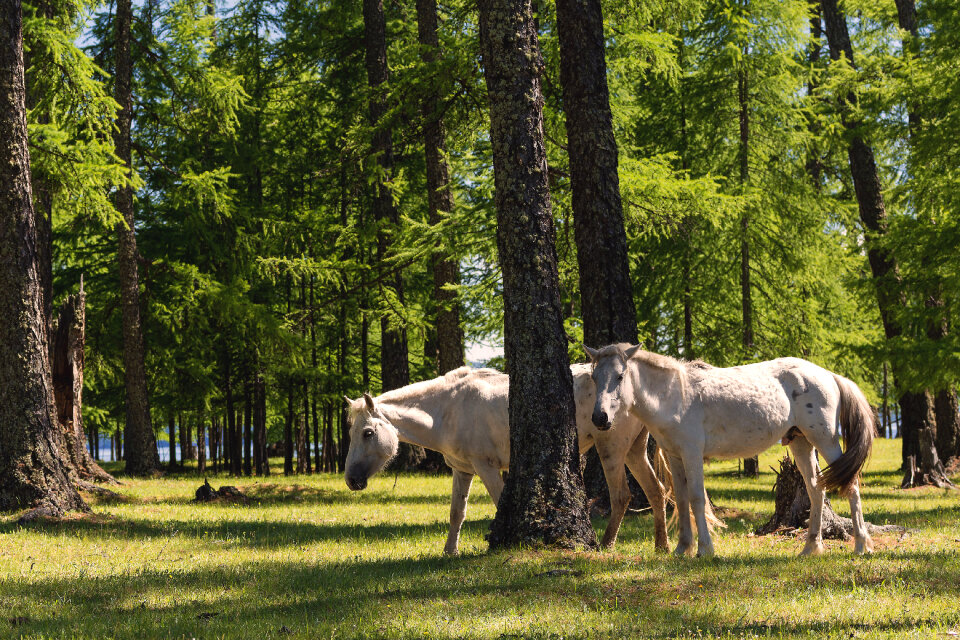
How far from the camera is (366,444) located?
10094 mm

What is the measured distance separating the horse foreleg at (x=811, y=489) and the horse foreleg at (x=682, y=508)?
1.30 metres

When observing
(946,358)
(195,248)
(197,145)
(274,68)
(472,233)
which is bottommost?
(946,358)

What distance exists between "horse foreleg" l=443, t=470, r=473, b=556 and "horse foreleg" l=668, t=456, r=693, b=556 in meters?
2.37

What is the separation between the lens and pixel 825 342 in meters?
23.2

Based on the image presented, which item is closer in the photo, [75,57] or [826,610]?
[826,610]

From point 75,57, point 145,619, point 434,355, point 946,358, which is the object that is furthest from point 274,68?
point 145,619

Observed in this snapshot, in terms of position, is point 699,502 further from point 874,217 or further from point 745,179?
point 874,217

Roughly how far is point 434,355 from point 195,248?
8.77 m

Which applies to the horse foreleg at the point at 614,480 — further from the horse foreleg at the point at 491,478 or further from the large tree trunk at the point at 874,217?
the large tree trunk at the point at 874,217

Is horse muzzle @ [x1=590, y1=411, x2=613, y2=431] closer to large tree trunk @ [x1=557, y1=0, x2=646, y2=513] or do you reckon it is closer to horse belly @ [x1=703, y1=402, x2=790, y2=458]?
horse belly @ [x1=703, y1=402, x2=790, y2=458]

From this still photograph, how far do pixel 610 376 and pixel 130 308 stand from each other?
19.6m

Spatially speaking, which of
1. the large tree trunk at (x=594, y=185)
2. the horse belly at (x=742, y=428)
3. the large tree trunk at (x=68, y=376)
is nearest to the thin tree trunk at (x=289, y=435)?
the large tree trunk at (x=68, y=376)

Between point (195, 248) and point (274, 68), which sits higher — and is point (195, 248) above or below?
below

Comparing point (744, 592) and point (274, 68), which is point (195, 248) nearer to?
point (274, 68)
